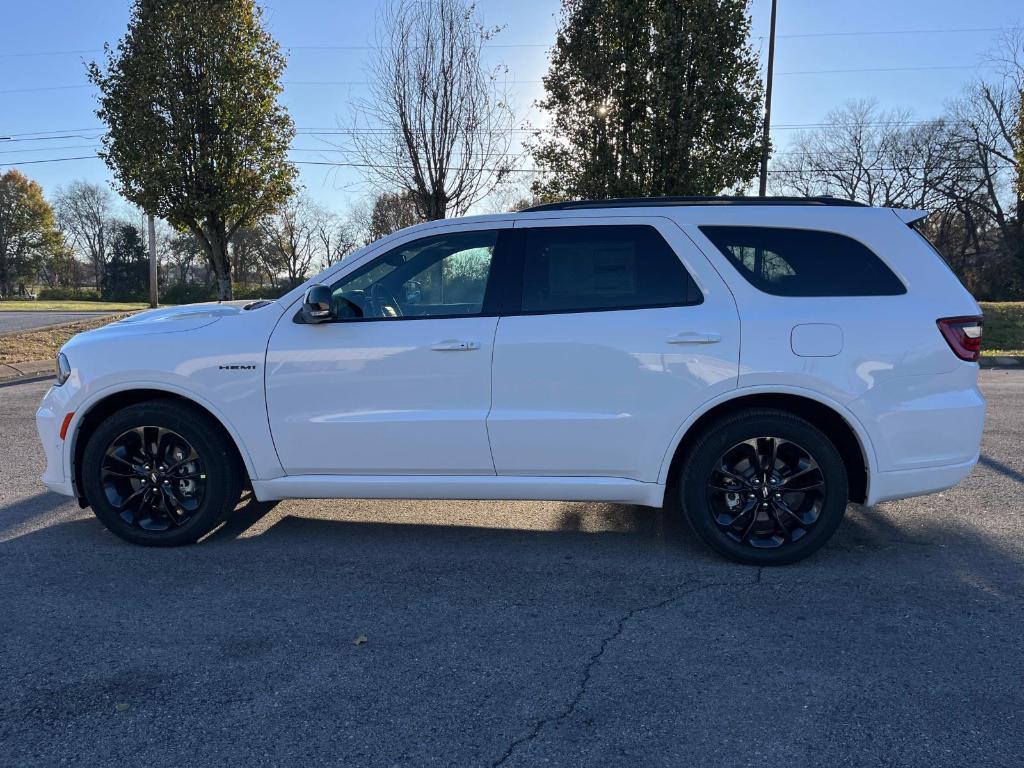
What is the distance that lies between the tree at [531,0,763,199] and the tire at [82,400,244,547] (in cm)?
1038

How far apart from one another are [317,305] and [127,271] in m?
63.3

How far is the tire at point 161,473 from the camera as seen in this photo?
14.2 feet

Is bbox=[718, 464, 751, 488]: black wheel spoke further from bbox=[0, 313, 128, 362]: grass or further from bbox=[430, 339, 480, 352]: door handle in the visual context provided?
bbox=[0, 313, 128, 362]: grass

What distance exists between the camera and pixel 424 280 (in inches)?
171

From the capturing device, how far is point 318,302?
4.10 metres

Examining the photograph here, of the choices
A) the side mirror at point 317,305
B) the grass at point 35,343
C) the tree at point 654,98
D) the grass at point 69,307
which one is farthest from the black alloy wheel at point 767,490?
the grass at point 69,307

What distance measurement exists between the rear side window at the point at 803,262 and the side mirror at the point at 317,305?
2.09 meters

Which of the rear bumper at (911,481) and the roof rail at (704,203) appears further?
the roof rail at (704,203)

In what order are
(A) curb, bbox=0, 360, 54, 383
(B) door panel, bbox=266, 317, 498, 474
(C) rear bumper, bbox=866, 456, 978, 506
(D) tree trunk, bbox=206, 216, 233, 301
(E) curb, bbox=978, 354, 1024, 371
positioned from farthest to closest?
(D) tree trunk, bbox=206, 216, 233, 301 < (E) curb, bbox=978, 354, 1024, 371 < (A) curb, bbox=0, 360, 54, 383 < (B) door panel, bbox=266, 317, 498, 474 < (C) rear bumper, bbox=866, 456, 978, 506

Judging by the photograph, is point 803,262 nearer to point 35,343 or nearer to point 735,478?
point 735,478

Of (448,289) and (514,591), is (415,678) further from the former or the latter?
(448,289)

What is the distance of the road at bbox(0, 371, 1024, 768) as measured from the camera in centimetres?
257

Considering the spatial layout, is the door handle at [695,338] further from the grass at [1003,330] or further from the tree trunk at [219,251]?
the grass at [1003,330]

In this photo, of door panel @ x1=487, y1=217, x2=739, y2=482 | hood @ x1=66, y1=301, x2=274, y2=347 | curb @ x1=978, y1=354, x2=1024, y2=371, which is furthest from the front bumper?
curb @ x1=978, y1=354, x2=1024, y2=371
